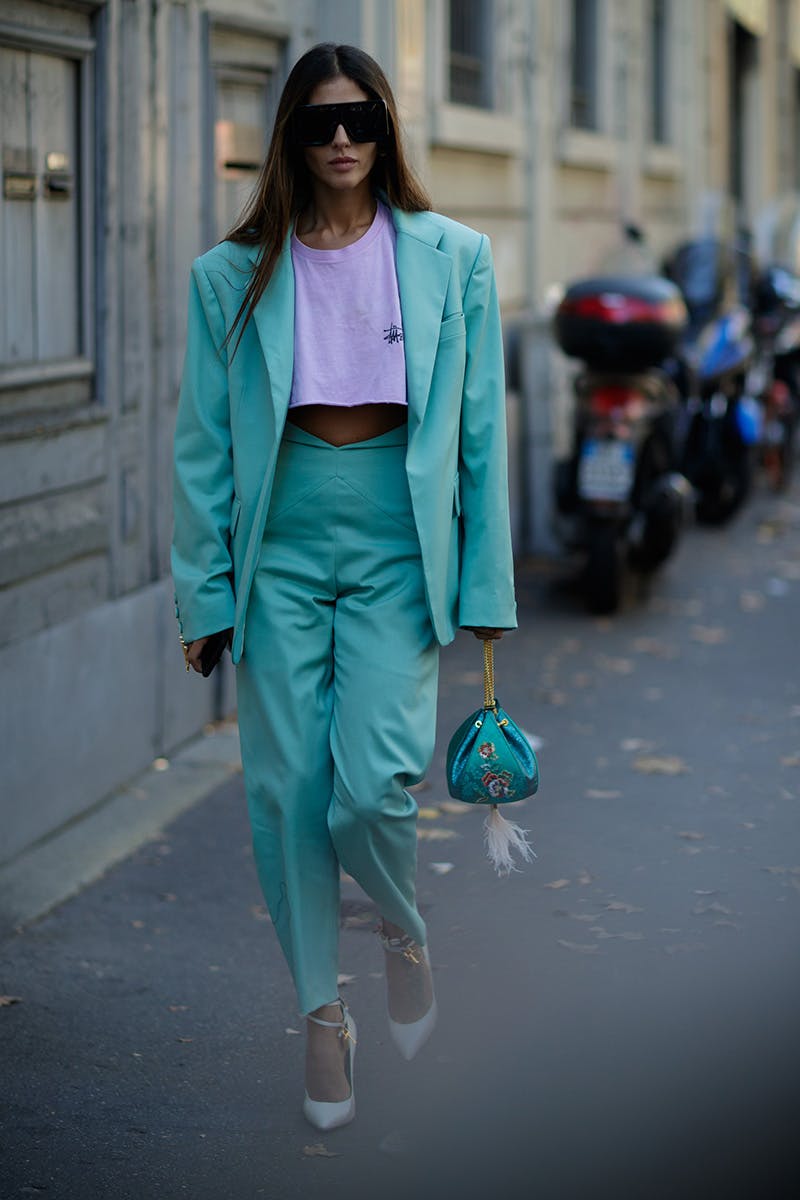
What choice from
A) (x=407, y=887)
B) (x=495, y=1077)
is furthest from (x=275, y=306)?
(x=495, y=1077)

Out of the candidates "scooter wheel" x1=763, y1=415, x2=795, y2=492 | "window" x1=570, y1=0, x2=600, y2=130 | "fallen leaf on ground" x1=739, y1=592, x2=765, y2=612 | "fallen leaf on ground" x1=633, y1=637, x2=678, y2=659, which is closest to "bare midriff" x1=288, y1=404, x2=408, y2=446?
"fallen leaf on ground" x1=633, y1=637, x2=678, y2=659

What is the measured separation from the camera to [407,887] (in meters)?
3.91

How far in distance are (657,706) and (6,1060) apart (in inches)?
152

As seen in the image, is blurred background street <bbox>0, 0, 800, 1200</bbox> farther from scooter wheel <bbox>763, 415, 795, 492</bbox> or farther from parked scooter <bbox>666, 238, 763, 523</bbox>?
scooter wheel <bbox>763, 415, 795, 492</bbox>

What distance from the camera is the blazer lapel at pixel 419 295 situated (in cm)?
367

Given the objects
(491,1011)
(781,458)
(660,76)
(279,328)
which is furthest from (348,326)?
(660,76)

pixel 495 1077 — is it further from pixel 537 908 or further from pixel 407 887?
pixel 537 908

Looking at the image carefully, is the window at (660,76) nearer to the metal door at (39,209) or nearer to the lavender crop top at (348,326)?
the metal door at (39,209)

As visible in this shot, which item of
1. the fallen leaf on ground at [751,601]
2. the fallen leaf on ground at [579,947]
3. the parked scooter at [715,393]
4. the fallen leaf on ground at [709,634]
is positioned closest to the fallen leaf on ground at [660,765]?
the fallen leaf on ground at [579,947]

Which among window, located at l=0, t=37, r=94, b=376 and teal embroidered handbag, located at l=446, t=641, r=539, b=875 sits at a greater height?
window, located at l=0, t=37, r=94, b=376

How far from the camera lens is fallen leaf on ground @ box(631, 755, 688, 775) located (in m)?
6.57

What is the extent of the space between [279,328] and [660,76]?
14493 millimetres

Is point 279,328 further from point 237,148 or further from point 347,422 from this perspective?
point 237,148

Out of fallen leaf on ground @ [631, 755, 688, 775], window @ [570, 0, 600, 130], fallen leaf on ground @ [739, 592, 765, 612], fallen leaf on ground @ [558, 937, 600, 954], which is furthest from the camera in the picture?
window @ [570, 0, 600, 130]
